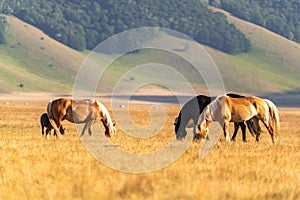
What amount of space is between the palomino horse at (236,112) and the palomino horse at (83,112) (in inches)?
187

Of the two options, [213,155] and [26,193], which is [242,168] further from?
[26,193]

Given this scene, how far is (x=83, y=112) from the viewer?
26953 mm

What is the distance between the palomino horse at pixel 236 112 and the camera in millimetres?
23312

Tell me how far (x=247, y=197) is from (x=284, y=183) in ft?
7.06

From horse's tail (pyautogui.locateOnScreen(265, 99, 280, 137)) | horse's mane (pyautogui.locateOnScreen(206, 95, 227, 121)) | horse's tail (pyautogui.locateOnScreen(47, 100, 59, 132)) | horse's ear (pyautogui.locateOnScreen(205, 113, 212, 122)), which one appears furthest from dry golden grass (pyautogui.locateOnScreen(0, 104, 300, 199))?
horse's tail (pyautogui.locateOnScreen(47, 100, 59, 132))

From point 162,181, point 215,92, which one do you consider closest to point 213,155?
point 162,181

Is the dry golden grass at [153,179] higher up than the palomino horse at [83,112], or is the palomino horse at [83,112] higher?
the palomino horse at [83,112]

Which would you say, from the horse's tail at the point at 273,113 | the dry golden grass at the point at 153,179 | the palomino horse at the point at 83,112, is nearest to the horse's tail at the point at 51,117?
the palomino horse at the point at 83,112

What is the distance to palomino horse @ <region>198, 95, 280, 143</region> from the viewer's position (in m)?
23.3

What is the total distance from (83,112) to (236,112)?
602cm

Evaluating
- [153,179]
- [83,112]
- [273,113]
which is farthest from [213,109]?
[153,179]

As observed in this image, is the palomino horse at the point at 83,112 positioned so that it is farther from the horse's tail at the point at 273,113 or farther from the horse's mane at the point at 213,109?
the horse's tail at the point at 273,113

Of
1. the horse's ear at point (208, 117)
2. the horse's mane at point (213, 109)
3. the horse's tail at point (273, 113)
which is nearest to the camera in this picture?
the horse's ear at point (208, 117)

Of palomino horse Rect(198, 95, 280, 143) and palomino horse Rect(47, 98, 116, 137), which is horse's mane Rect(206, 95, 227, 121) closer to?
palomino horse Rect(198, 95, 280, 143)
